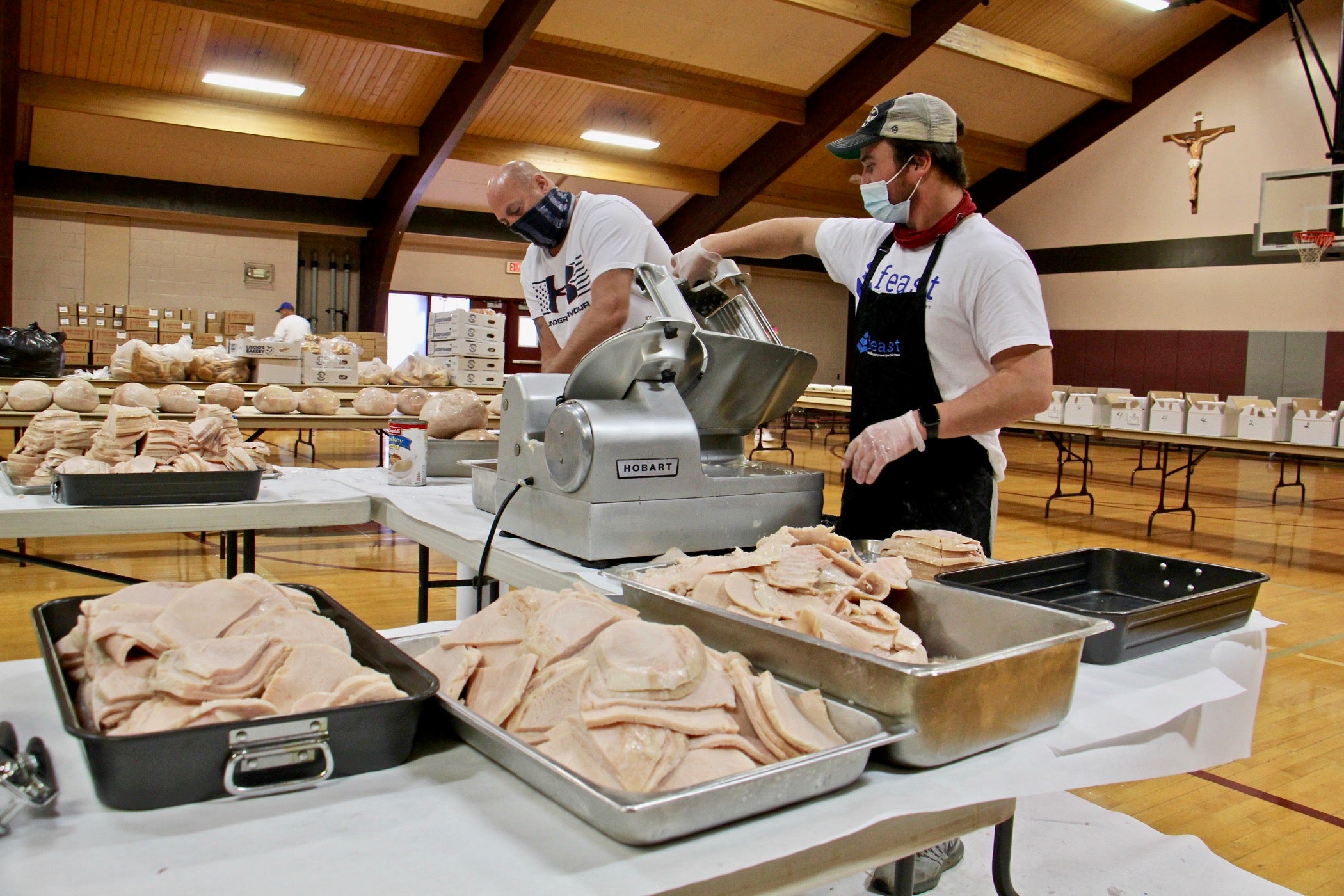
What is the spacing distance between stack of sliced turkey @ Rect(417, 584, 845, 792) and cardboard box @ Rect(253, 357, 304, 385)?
17.4ft

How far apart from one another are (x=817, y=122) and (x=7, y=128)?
8.67 metres

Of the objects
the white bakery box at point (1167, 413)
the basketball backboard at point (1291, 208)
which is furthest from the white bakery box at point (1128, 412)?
the basketball backboard at point (1291, 208)

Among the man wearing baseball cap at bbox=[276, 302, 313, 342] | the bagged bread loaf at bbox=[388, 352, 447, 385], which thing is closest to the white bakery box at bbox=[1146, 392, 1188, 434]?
the bagged bread loaf at bbox=[388, 352, 447, 385]

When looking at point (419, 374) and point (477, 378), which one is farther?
point (477, 378)

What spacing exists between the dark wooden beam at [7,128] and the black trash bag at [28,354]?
5109 mm

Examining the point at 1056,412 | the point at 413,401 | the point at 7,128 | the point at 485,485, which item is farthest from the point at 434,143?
the point at 485,485

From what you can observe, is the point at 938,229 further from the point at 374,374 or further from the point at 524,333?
the point at 524,333

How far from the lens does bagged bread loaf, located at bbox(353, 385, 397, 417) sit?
18.4 feet

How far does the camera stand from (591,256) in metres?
3.08

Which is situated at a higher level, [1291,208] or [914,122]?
[1291,208]

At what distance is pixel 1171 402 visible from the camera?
7.29m

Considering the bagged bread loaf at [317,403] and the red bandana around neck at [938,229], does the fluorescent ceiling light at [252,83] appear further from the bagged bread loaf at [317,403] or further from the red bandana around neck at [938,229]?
the red bandana around neck at [938,229]

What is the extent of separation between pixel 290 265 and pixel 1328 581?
1316 centimetres

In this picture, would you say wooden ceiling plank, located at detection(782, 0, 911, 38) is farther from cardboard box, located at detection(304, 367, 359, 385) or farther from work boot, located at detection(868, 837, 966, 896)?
work boot, located at detection(868, 837, 966, 896)
